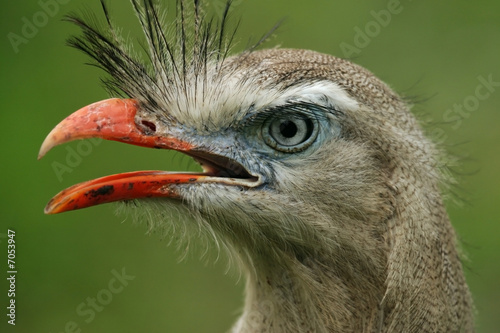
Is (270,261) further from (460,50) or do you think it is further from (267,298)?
(460,50)

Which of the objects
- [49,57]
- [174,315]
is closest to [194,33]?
[174,315]

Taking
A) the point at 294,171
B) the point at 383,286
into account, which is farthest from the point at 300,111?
the point at 383,286

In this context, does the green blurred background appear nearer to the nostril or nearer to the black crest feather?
the black crest feather

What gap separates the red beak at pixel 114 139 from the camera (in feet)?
7.19

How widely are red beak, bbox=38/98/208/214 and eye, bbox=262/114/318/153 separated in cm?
26

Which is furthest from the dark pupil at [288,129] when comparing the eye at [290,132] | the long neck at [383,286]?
the long neck at [383,286]

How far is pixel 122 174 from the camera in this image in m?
2.25

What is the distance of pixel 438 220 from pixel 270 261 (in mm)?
596

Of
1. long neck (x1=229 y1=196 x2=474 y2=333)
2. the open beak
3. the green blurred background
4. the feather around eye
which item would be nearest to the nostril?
the open beak

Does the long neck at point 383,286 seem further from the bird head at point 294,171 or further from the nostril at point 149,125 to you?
the nostril at point 149,125

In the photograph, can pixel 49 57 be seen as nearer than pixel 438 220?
No

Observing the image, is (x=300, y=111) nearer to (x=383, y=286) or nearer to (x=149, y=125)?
(x=149, y=125)

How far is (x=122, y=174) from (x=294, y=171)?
1.82ft

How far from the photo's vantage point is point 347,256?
2.30 metres
